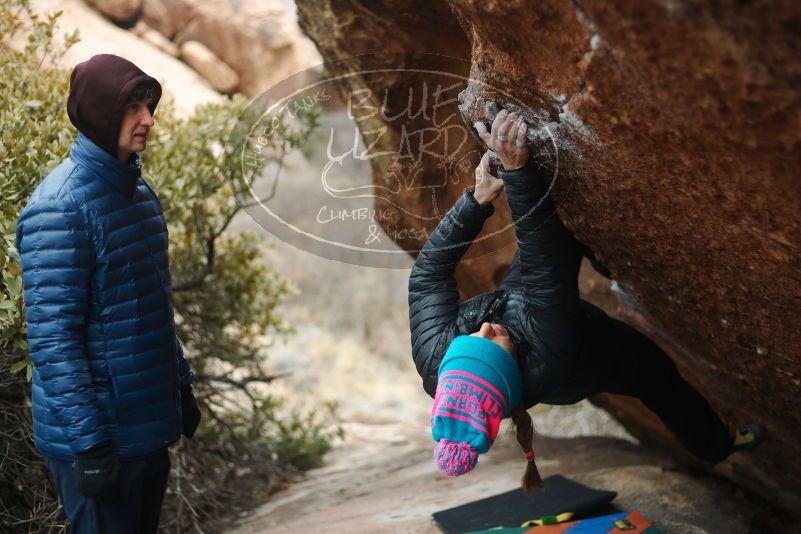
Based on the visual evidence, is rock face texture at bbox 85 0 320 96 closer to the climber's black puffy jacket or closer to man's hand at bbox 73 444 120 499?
the climber's black puffy jacket

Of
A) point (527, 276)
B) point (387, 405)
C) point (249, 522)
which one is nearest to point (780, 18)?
point (527, 276)

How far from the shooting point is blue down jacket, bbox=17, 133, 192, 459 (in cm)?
240

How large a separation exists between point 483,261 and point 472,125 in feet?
5.46

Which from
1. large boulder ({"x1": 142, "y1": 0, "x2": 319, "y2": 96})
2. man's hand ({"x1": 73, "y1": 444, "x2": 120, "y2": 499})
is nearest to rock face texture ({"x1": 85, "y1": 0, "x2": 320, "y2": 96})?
large boulder ({"x1": 142, "y1": 0, "x2": 319, "y2": 96})

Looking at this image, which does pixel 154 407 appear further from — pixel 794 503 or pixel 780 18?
pixel 794 503

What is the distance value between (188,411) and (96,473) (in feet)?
2.10

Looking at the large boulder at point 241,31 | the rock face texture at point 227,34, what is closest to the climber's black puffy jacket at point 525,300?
the rock face texture at point 227,34

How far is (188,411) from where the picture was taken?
3.03 m

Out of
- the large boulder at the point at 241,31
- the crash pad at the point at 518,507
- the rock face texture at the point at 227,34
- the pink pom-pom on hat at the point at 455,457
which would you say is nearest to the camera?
the pink pom-pom on hat at the point at 455,457

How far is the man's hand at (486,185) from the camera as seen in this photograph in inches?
104

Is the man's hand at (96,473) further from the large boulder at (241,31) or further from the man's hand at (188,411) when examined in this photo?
the large boulder at (241,31)

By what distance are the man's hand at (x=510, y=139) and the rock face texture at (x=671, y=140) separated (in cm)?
6

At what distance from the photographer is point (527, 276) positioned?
8.56 feet

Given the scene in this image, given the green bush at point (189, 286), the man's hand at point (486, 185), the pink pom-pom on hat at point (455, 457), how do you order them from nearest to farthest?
the pink pom-pom on hat at point (455, 457)
the man's hand at point (486, 185)
the green bush at point (189, 286)
